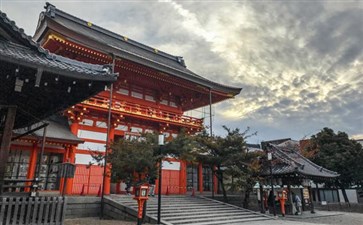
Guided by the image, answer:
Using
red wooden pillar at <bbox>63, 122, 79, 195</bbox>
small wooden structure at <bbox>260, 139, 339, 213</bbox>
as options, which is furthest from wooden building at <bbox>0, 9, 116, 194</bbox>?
small wooden structure at <bbox>260, 139, 339, 213</bbox>

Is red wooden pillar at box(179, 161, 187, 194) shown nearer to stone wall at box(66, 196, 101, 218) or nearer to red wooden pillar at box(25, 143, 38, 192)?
stone wall at box(66, 196, 101, 218)

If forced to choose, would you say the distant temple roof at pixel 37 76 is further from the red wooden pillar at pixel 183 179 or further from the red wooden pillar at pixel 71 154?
the red wooden pillar at pixel 183 179

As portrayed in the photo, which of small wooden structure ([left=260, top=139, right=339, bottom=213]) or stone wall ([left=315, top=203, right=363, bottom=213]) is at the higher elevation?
small wooden structure ([left=260, top=139, right=339, bottom=213])

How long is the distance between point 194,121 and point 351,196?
26025mm

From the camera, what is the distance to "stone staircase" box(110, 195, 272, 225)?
42.0 feet

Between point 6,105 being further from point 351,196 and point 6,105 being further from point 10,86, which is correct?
point 351,196

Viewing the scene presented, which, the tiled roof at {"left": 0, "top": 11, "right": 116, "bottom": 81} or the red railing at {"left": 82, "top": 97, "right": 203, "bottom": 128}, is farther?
the red railing at {"left": 82, "top": 97, "right": 203, "bottom": 128}

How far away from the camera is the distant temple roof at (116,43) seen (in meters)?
15.2

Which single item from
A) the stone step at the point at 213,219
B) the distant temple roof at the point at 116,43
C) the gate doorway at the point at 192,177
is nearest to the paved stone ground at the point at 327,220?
the stone step at the point at 213,219

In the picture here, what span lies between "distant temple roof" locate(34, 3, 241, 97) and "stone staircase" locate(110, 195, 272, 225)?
8572 mm

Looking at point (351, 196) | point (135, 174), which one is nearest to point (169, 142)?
point (135, 174)

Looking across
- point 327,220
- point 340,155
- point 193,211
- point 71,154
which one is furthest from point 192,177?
point 340,155

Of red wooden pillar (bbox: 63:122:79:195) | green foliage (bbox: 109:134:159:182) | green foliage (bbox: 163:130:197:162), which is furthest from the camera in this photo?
red wooden pillar (bbox: 63:122:79:195)

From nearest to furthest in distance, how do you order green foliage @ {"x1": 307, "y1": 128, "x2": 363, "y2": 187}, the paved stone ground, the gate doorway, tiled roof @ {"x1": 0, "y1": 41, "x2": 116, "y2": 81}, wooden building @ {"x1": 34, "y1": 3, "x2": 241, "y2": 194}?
tiled roof @ {"x1": 0, "y1": 41, "x2": 116, "y2": 81}
the paved stone ground
wooden building @ {"x1": 34, "y1": 3, "x2": 241, "y2": 194}
the gate doorway
green foliage @ {"x1": 307, "y1": 128, "x2": 363, "y2": 187}
